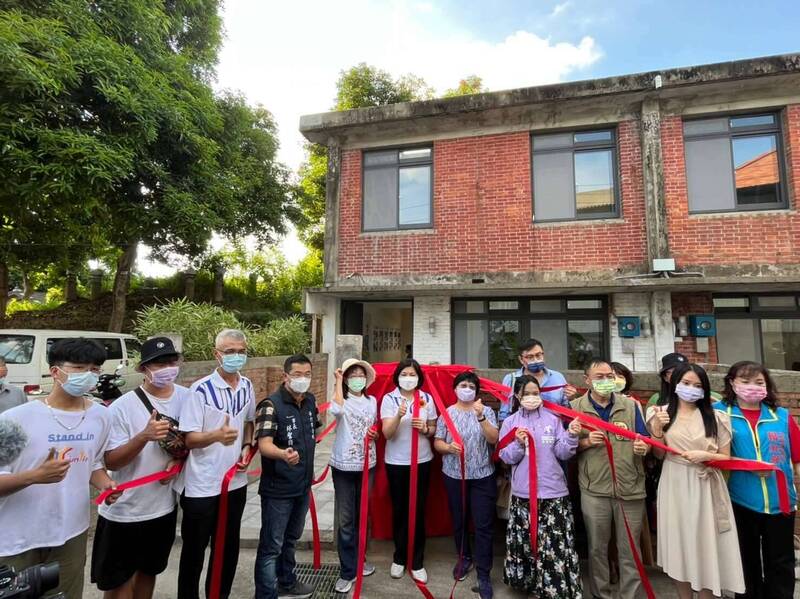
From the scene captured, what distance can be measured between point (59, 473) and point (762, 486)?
406 centimetres

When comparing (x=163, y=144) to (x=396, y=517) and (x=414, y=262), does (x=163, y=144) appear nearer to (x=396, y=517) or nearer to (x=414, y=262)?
(x=414, y=262)

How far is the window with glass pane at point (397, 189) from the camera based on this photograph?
342 inches

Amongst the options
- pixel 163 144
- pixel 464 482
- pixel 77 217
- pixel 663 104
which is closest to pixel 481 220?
pixel 663 104

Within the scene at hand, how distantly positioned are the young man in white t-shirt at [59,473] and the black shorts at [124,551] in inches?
6.8

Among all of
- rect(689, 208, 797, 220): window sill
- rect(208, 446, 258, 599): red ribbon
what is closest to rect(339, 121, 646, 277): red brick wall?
rect(689, 208, 797, 220): window sill

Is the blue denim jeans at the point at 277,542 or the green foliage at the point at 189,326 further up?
the green foliage at the point at 189,326

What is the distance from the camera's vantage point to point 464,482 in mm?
3359

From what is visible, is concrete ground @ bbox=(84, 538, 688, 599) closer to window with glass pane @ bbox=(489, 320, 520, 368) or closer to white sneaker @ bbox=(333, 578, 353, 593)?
white sneaker @ bbox=(333, 578, 353, 593)

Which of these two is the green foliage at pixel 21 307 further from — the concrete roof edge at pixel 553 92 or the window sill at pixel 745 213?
the window sill at pixel 745 213

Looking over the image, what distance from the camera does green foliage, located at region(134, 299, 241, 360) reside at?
6160mm

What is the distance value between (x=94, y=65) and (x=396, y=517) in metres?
8.05

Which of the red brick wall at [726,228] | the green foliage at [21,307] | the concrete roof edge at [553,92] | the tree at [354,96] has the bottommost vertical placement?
the green foliage at [21,307]

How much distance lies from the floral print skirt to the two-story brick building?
15.5 ft

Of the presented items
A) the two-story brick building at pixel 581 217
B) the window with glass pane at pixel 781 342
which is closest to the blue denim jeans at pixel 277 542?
the two-story brick building at pixel 581 217
